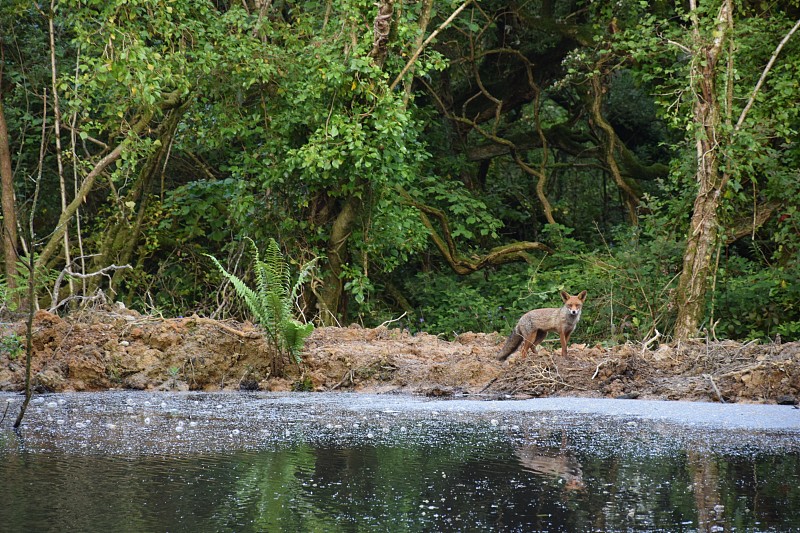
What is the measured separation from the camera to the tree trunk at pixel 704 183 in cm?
1222

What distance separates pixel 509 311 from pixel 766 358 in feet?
23.6

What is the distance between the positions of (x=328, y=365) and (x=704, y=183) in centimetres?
548

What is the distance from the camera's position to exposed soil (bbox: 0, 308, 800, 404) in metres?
9.19

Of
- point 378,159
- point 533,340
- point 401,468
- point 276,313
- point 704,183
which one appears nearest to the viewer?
point 401,468

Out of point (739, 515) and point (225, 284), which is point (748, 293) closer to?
point (225, 284)

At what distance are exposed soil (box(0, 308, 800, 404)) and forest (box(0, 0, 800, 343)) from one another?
901 mm

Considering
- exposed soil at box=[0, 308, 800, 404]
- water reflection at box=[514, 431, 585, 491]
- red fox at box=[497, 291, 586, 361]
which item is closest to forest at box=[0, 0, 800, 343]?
exposed soil at box=[0, 308, 800, 404]

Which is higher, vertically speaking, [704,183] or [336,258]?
[704,183]

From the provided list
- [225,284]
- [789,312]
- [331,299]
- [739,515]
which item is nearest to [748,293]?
[789,312]

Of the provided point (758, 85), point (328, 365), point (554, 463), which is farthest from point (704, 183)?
point (554, 463)

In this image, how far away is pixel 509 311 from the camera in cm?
1582

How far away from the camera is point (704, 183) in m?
12.4

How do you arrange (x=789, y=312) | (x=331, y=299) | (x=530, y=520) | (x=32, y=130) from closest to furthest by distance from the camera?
(x=530, y=520), (x=789, y=312), (x=331, y=299), (x=32, y=130)

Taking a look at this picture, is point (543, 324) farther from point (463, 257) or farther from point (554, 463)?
point (463, 257)
